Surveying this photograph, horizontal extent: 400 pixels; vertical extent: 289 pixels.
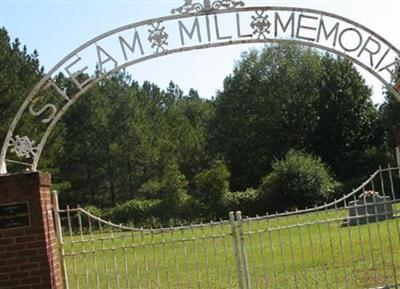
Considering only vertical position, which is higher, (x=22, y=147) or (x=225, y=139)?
(x=225, y=139)

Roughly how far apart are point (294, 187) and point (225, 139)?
16869 millimetres

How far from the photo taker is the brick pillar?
23.3ft

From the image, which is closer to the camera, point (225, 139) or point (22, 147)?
point (22, 147)

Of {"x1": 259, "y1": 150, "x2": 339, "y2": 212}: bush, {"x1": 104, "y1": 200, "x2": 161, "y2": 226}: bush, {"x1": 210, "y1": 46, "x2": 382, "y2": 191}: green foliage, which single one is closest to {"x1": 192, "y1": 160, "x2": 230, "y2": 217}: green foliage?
{"x1": 259, "y1": 150, "x2": 339, "y2": 212}: bush

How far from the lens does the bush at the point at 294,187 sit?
3403cm

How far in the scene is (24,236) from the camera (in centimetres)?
714

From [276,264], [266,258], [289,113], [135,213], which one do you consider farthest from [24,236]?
[289,113]

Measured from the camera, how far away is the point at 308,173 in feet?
113

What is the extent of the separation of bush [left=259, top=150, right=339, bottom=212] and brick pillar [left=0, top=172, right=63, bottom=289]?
27.5 m

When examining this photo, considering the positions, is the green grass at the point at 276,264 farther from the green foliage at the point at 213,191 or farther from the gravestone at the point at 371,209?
the green foliage at the point at 213,191

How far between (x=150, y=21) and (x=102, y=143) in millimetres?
38312

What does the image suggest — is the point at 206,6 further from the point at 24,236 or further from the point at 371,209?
the point at 371,209

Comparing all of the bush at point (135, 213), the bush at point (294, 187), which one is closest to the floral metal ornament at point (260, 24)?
the bush at point (294, 187)

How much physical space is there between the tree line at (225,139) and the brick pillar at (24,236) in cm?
2814
